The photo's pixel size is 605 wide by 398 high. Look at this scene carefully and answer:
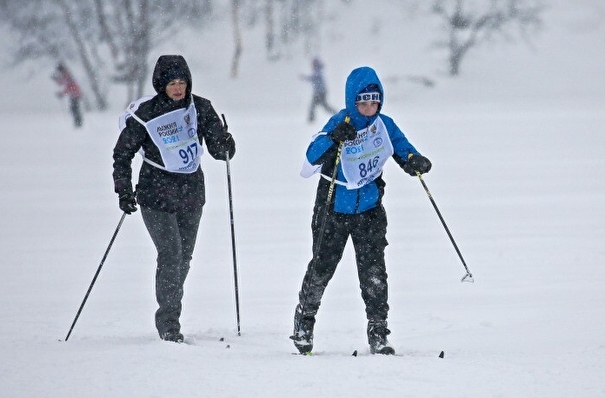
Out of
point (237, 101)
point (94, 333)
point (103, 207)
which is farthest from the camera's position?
point (237, 101)

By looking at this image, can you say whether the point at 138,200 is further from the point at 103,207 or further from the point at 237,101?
the point at 237,101

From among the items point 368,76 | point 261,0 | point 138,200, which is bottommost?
point 138,200

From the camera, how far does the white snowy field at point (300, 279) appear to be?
4359mm

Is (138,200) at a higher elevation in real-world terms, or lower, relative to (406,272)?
higher

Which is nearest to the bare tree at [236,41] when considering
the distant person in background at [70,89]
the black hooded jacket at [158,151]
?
the distant person in background at [70,89]

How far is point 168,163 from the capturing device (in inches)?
211

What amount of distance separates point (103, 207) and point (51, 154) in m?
6.71

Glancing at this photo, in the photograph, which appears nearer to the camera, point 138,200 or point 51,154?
point 138,200

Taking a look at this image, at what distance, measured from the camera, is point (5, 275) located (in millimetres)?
7883

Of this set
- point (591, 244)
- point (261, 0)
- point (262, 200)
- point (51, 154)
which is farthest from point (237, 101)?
point (591, 244)

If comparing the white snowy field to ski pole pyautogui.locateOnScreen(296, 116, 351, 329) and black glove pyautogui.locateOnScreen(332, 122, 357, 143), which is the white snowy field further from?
black glove pyautogui.locateOnScreen(332, 122, 357, 143)

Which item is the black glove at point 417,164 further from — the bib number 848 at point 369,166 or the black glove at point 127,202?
the black glove at point 127,202

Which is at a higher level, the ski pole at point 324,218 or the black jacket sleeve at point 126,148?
the black jacket sleeve at point 126,148

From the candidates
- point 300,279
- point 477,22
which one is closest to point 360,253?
point 300,279
